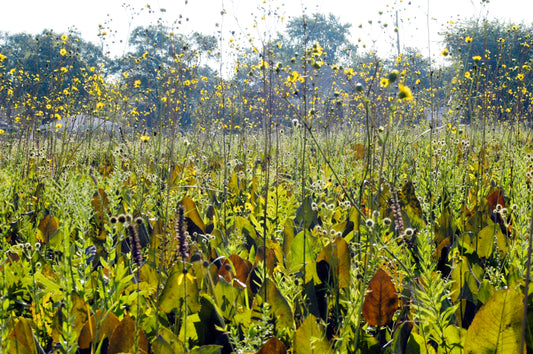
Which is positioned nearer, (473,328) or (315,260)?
(473,328)

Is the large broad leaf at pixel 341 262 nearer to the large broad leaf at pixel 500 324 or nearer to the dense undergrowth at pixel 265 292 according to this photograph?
the dense undergrowth at pixel 265 292

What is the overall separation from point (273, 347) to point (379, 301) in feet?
1.30

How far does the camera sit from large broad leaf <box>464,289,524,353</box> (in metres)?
0.89

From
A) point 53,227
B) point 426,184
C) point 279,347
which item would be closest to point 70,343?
point 279,347

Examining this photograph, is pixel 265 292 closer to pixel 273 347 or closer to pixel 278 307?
pixel 278 307

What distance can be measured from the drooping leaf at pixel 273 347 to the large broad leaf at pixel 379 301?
349 millimetres

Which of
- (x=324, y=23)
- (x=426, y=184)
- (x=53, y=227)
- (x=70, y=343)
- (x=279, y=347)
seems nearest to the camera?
(x=70, y=343)

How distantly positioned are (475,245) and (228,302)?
1.02 meters

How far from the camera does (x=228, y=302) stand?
4.03 ft

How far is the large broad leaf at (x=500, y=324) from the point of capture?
89 centimetres

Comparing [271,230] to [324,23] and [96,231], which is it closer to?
[96,231]

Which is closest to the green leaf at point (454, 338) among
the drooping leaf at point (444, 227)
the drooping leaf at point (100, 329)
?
the drooping leaf at point (100, 329)

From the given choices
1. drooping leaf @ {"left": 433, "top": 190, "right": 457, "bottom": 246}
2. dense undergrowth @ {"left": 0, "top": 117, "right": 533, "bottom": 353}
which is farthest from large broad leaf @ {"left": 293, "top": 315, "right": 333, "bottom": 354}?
drooping leaf @ {"left": 433, "top": 190, "right": 457, "bottom": 246}

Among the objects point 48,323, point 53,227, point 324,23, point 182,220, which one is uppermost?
point 324,23
